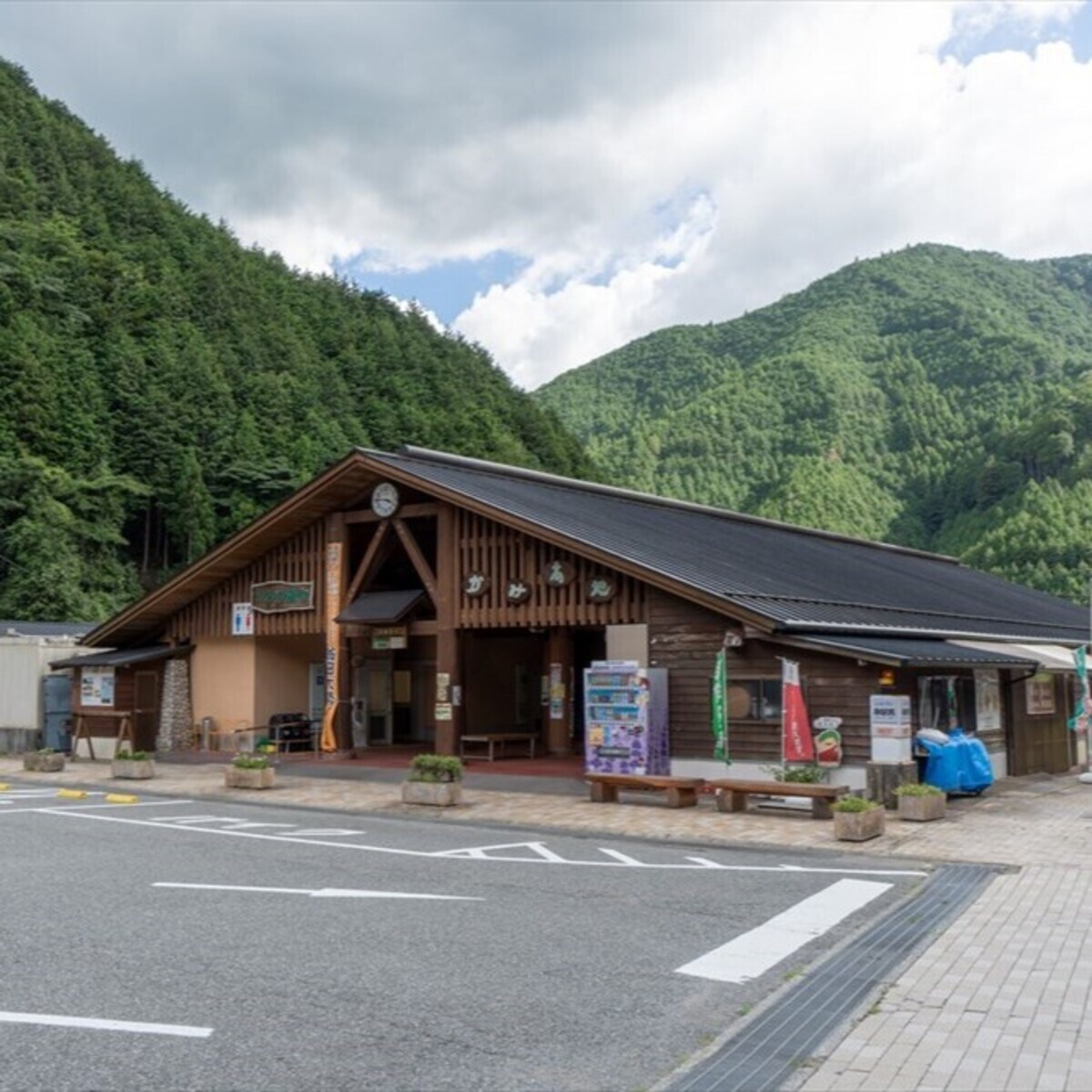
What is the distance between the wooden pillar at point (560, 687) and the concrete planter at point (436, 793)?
20.2 ft

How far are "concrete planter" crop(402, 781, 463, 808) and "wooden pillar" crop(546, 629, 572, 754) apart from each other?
616 cm

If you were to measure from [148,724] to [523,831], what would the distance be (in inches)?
494

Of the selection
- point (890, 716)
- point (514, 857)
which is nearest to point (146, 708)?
point (514, 857)

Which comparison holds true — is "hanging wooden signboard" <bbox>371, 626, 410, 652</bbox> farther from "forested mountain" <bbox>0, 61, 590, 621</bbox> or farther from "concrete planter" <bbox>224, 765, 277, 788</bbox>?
"forested mountain" <bbox>0, 61, 590, 621</bbox>

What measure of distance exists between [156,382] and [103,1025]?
5355 cm

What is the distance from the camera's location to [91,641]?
22.8 m

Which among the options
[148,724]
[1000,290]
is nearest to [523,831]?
[148,724]

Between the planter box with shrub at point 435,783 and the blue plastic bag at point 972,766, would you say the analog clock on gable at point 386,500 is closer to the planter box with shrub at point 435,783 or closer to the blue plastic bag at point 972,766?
the planter box with shrub at point 435,783

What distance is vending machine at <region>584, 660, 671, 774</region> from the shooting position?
15.4 meters

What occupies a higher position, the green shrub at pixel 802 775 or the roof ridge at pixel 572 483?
the roof ridge at pixel 572 483

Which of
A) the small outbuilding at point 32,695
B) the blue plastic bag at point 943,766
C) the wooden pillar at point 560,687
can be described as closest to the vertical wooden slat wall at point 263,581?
the small outbuilding at point 32,695

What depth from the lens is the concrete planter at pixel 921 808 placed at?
1257cm

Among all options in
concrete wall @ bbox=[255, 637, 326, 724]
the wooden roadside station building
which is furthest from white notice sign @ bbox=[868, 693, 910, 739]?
concrete wall @ bbox=[255, 637, 326, 724]

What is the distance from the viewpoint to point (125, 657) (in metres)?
21.8
